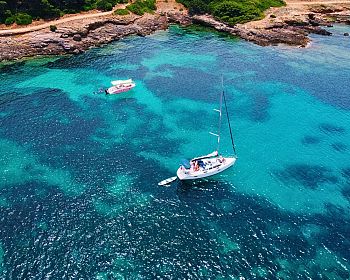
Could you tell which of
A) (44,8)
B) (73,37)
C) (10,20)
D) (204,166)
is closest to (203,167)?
(204,166)

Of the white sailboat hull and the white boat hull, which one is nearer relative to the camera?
the white sailboat hull

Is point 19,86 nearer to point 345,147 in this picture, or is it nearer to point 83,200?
point 83,200

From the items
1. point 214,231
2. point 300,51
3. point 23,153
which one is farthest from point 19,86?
point 300,51

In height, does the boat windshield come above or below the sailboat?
above

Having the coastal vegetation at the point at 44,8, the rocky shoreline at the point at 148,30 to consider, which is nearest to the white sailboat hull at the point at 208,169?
the rocky shoreline at the point at 148,30

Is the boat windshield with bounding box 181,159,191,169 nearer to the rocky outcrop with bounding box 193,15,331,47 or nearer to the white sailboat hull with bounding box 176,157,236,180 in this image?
the white sailboat hull with bounding box 176,157,236,180

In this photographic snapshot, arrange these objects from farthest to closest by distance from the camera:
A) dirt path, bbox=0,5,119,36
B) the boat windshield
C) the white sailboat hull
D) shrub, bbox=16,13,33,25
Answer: shrub, bbox=16,13,33,25 < dirt path, bbox=0,5,119,36 < the boat windshield < the white sailboat hull

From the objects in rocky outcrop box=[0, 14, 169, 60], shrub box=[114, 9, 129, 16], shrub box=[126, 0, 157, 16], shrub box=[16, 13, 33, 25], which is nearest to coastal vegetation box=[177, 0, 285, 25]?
shrub box=[126, 0, 157, 16]
